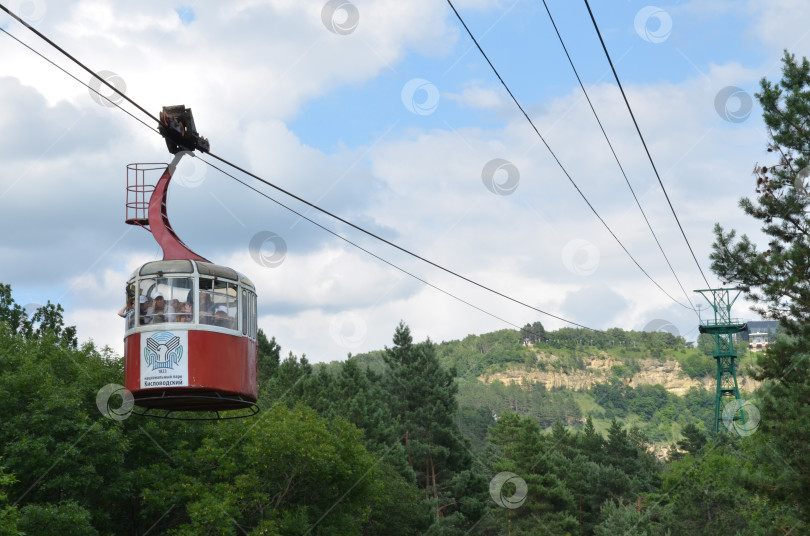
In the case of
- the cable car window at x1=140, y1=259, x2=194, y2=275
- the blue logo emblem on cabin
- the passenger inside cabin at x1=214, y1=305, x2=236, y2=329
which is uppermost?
the cable car window at x1=140, y1=259, x2=194, y2=275

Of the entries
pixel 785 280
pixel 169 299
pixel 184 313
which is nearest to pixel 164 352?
pixel 184 313

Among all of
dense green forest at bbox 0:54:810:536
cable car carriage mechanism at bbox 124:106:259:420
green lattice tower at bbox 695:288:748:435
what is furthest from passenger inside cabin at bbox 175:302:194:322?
green lattice tower at bbox 695:288:748:435

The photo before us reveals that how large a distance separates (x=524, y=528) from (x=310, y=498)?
45.0 metres

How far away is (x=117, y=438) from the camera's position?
37594 millimetres

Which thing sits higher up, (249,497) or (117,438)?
(117,438)

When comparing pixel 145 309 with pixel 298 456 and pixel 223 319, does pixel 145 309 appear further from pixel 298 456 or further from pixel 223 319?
pixel 298 456

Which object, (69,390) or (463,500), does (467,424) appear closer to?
(463,500)

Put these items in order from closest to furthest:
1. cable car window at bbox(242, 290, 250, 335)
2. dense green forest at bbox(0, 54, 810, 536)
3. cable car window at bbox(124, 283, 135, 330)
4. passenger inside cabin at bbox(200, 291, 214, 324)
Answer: passenger inside cabin at bbox(200, 291, 214, 324) < cable car window at bbox(124, 283, 135, 330) < cable car window at bbox(242, 290, 250, 335) < dense green forest at bbox(0, 54, 810, 536)

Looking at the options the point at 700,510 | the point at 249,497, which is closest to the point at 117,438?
the point at 249,497

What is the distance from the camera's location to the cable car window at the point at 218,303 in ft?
65.3

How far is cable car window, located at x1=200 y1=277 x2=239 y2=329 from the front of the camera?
19906mm

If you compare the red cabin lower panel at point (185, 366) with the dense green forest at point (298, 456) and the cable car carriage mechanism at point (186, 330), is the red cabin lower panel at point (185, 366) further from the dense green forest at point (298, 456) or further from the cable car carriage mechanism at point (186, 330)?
the dense green forest at point (298, 456)

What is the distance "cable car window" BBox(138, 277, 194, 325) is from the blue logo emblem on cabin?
0.44 m

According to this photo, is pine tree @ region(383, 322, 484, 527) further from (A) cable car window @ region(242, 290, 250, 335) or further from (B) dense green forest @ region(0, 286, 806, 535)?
(A) cable car window @ region(242, 290, 250, 335)
